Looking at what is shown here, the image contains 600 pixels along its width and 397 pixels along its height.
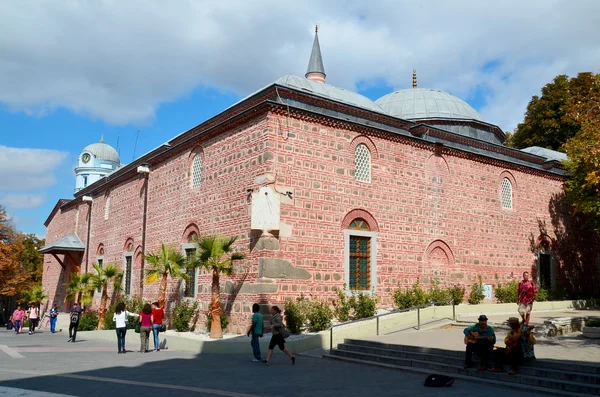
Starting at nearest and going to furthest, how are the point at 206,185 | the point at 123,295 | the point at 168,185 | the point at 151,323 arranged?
the point at 151,323 → the point at 206,185 → the point at 168,185 → the point at 123,295

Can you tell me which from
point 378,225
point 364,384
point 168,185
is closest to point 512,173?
point 378,225

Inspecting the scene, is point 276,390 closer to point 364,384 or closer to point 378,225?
point 364,384

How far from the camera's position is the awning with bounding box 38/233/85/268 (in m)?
26.5

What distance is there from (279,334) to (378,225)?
6.07 meters

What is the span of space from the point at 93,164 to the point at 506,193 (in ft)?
139

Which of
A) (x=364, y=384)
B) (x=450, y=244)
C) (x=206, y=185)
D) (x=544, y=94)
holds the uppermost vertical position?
(x=544, y=94)

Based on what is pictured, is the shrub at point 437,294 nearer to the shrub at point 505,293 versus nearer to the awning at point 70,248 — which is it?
the shrub at point 505,293

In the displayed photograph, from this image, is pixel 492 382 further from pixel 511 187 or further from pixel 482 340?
pixel 511 187

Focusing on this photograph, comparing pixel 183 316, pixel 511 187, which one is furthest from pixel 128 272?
pixel 511 187

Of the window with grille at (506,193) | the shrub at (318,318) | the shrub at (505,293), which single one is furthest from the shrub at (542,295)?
the shrub at (318,318)

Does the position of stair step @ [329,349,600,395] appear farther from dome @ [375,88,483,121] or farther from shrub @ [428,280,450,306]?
dome @ [375,88,483,121]

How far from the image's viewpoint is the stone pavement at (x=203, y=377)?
7363 millimetres

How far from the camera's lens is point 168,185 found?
733 inches

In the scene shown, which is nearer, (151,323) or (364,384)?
(364,384)
